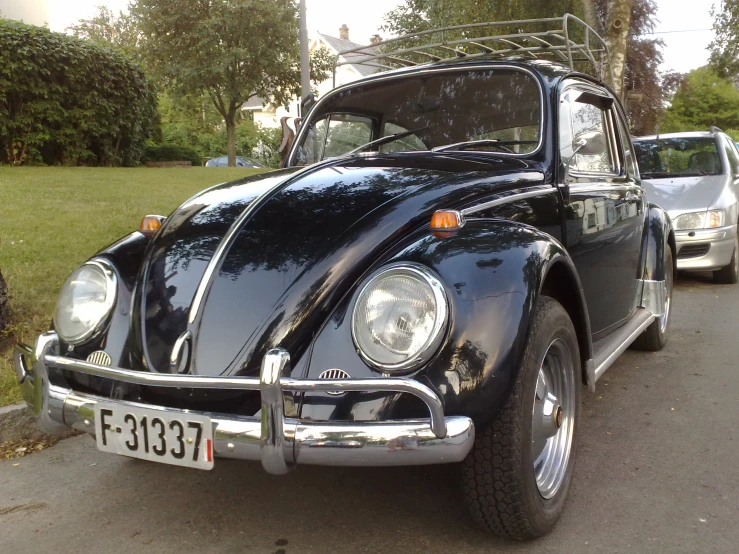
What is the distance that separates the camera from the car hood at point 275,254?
220 cm

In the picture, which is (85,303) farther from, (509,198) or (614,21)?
(614,21)

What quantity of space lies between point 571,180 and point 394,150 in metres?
0.96

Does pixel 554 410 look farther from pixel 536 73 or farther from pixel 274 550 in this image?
pixel 536 73

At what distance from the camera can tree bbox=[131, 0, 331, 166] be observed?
23.4m

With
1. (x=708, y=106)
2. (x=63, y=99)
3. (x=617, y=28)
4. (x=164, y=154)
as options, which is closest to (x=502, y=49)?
(x=617, y=28)

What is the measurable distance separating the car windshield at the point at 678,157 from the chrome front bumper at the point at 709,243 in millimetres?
949

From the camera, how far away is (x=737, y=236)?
289 inches

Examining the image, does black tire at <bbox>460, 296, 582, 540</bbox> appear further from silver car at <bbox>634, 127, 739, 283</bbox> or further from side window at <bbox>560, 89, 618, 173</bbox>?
silver car at <bbox>634, 127, 739, 283</bbox>

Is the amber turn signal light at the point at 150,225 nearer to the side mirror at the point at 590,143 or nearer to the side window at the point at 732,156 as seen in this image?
the side mirror at the point at 590,143

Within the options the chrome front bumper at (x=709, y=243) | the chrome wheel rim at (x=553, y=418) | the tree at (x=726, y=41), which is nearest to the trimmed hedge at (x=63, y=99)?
the chrome front bumper at (x=709, y=243)

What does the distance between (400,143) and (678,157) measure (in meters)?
5.52

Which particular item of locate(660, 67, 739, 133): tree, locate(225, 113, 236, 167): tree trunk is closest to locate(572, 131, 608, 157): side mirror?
locate(225, 113, 236, 167): tree trunk

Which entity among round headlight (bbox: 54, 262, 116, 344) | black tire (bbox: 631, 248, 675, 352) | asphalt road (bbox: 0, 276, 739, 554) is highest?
round headlight (bbox: 54, 262, 116, 344)

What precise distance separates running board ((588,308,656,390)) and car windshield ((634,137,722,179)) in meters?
4.05
